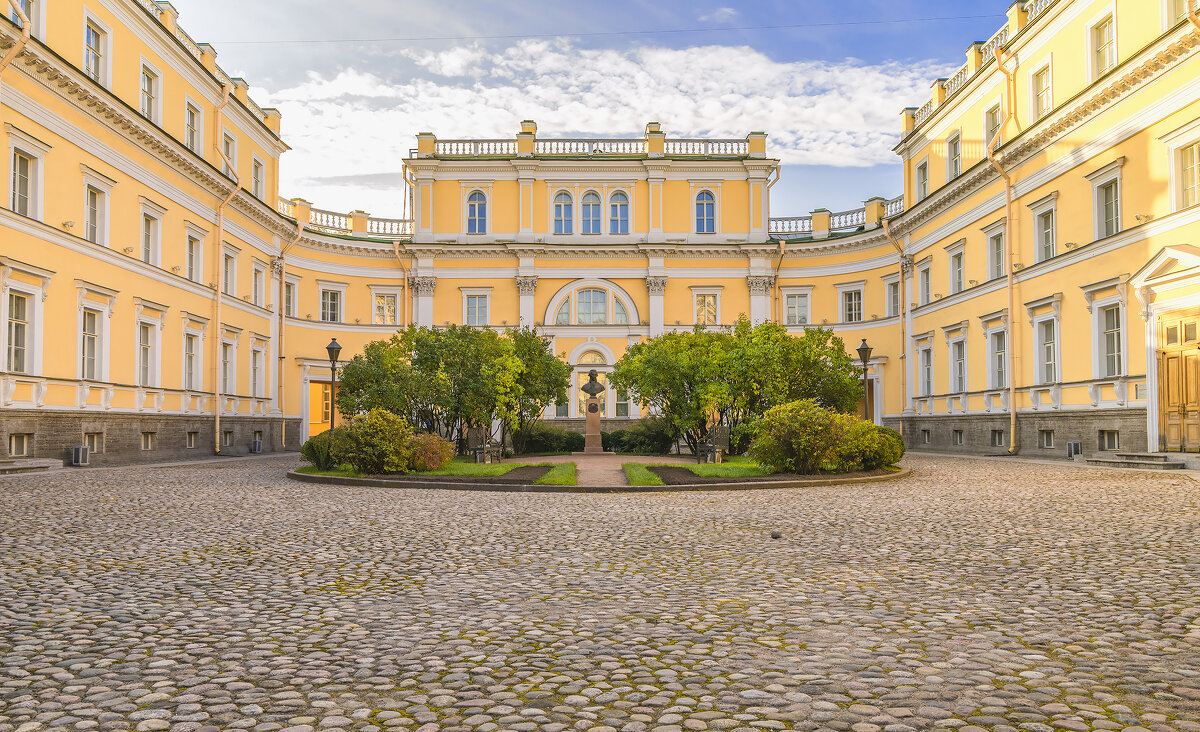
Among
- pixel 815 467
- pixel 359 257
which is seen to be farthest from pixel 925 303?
pixel 359 257

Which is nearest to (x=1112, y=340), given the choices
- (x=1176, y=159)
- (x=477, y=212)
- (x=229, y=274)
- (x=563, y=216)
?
(x=1176, y=159)

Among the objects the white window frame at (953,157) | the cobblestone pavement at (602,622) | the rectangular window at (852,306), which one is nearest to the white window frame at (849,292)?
the rectangular window at (852,306)

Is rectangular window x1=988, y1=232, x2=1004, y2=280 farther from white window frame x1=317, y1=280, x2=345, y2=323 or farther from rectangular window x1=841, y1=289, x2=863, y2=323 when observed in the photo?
white window frame x1=317, y1=280, x2=345, y2=323

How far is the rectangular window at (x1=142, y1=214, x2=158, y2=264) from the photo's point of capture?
2545cm

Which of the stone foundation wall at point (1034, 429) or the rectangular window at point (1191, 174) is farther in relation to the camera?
the stone foundation wall at point (1034, 429)

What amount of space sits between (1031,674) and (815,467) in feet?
42.0

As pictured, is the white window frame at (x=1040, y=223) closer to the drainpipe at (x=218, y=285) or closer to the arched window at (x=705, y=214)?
the arched window at (x=705, y=214)

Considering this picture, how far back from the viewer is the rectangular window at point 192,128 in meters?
28.5

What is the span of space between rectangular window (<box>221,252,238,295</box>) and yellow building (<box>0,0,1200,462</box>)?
90 millimetres

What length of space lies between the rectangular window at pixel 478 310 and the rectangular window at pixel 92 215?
67.4 ft

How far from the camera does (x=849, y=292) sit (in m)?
41.6

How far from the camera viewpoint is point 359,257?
41625mm

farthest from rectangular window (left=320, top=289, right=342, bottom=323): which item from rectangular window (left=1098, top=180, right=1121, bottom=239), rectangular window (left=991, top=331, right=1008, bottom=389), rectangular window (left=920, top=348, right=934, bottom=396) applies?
rectangular window (left=1098, top=180, right=1121, bottom=239)

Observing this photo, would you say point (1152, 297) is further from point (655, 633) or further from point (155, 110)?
point (155, 110)
